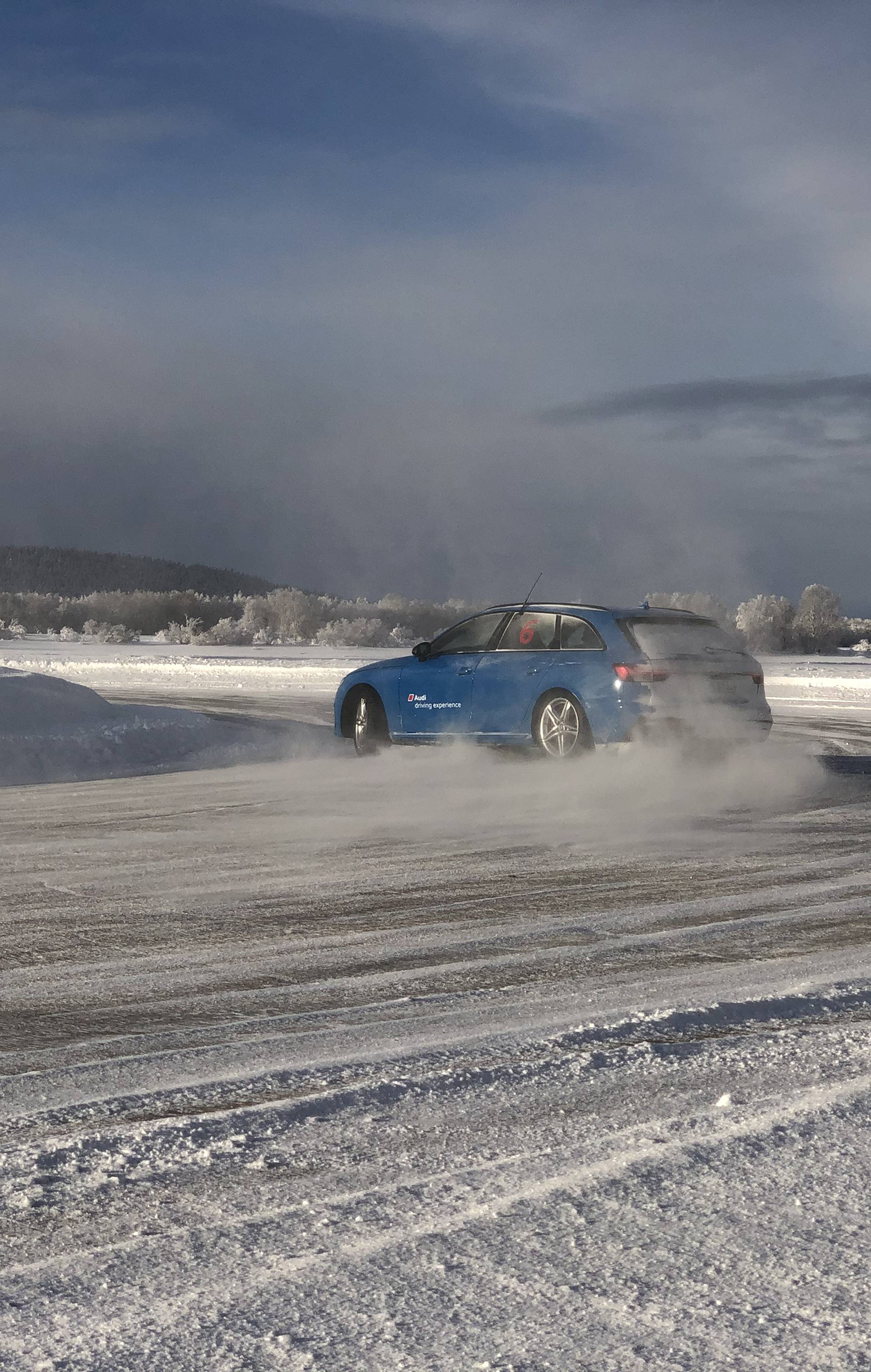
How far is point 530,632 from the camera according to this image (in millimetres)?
14102

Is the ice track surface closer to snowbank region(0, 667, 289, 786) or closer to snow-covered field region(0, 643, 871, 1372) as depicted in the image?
snow-covered field region(0, 643, 871, 1372)

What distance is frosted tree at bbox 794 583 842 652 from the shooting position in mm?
65062

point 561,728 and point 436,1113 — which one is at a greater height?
point 561,728

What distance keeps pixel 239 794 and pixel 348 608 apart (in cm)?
7593

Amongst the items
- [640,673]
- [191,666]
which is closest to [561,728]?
[640,673]

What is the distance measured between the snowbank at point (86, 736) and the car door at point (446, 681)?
263cm

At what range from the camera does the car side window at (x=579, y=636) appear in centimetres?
1342

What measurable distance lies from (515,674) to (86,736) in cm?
585

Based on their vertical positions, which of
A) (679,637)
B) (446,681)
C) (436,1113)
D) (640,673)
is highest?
(679,637)

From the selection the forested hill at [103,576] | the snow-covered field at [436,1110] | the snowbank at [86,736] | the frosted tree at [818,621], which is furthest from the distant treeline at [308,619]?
the forested hill at [103,576]

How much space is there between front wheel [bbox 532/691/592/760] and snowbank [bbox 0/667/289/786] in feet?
13.9

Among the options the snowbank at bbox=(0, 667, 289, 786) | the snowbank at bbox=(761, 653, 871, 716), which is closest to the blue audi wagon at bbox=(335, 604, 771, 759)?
the snowbank at bbox=(0, 667, 289, 786)

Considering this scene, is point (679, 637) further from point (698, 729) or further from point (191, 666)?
point (191, 666)

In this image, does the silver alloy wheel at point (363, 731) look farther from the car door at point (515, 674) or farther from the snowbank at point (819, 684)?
the snowbank at point (819, 684)
